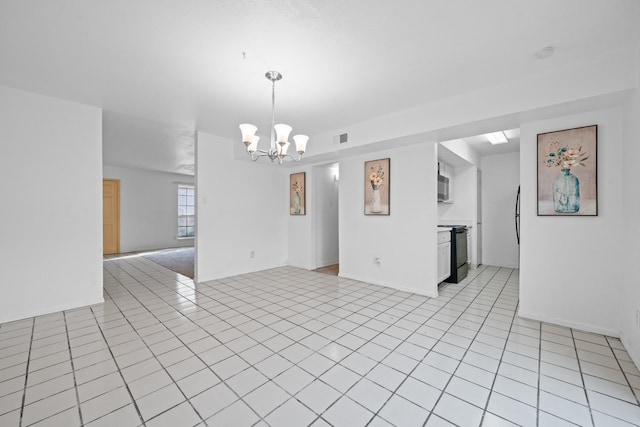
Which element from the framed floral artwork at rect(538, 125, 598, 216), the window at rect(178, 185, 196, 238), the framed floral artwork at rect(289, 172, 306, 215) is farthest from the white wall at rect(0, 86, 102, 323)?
the window at rect(178, 185, 196, 238)

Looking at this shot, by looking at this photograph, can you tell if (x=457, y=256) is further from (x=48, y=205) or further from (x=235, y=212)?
(x=48, y=205)

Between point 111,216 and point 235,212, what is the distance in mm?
5202

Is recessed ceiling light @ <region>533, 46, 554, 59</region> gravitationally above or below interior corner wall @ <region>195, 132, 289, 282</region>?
above

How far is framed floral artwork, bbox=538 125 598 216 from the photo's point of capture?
2594 mm

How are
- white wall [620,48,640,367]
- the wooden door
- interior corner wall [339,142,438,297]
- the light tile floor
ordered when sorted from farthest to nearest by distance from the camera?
the wooden door, interior corner wall [339,142,438,297], white wall [620,48,640,367], the light tile floor

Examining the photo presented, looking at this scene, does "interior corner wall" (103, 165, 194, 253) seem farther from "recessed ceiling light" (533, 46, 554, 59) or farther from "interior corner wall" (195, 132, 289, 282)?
"recessed ceiling light" (533, 46, 554, 59)

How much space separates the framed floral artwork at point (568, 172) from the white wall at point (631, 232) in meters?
0.22

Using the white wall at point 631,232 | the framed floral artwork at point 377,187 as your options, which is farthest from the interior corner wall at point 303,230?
the white wall at point 631,232

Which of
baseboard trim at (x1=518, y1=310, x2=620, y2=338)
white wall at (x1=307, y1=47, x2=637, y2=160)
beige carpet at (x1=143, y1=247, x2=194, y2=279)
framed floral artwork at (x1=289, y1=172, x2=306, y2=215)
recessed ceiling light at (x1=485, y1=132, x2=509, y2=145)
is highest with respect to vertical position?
recessed ceiling light at (x1=485, y1=132, x2=509, y2=145)

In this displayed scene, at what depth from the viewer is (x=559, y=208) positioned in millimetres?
2754

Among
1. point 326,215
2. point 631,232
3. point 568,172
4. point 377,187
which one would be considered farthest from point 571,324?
point 326,215

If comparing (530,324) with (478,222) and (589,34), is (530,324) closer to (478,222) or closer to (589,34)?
(589,34)

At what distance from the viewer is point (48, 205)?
10.0ft

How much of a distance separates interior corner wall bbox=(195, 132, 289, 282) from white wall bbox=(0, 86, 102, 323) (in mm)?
1391
